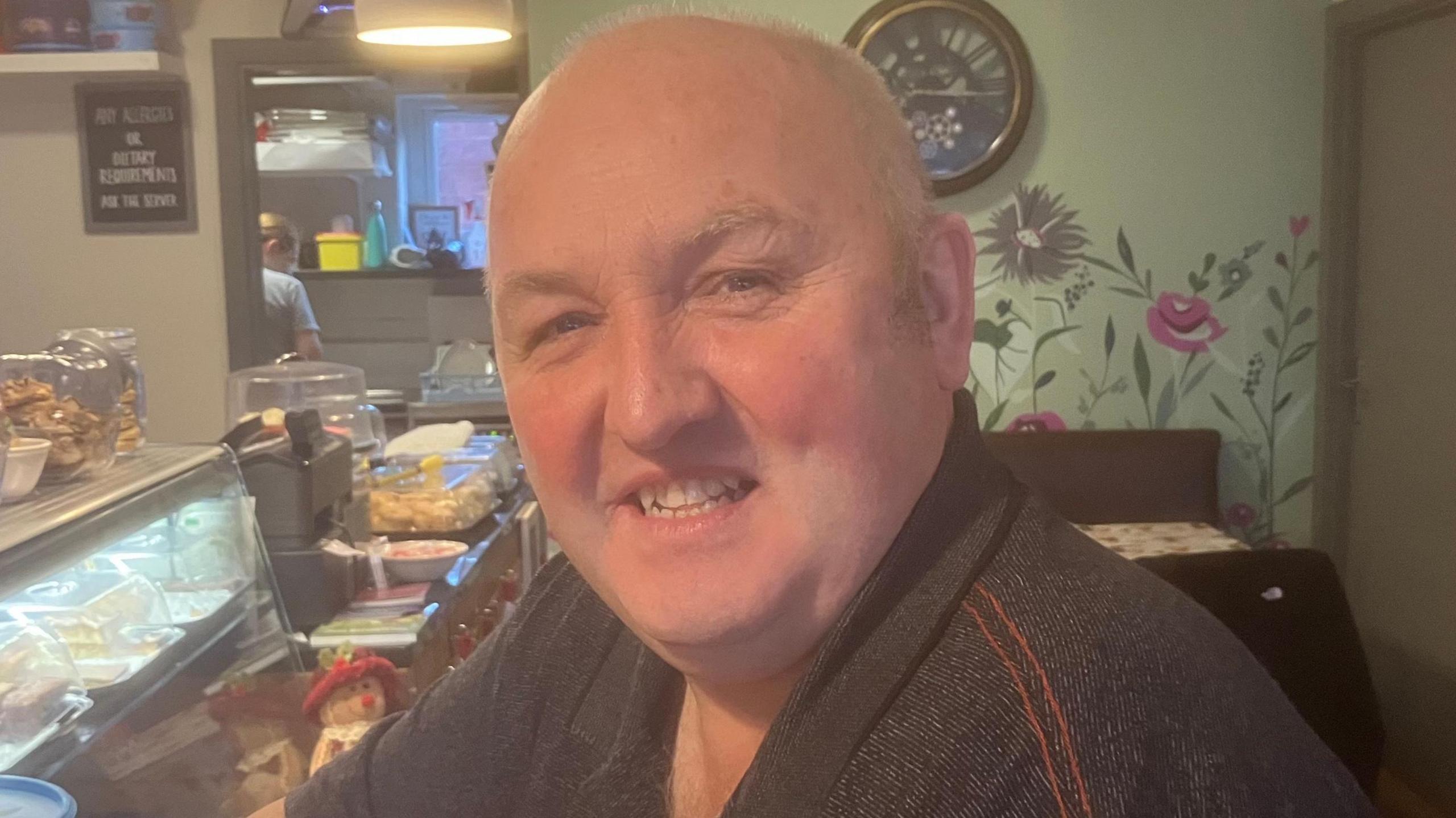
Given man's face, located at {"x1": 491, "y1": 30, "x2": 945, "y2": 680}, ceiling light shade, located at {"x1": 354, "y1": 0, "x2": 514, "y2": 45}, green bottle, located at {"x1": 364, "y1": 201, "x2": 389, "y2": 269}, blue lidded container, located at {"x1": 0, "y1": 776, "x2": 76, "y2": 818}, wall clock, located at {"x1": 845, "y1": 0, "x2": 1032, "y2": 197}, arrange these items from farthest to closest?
1. green bottle, located at {"x1": 364, "y1": 201, "x2": 389, "y2": 269}
2. wall clock, located at {"x1": 845, "y1": 0, "x2": 1032, "y2": 197}
3. ceiling light shade, located at {"x1": 354, "y1": 0, "x2": 514, "y2": 45}
4. blue lidded container, located at {"x1": 0, "y1": 776, "x2": 76, "y2": 818}
5. man's face, located at {"x1": 491, "y1": 30, "x2": 945, "y2": 680}

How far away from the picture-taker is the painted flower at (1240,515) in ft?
14.3

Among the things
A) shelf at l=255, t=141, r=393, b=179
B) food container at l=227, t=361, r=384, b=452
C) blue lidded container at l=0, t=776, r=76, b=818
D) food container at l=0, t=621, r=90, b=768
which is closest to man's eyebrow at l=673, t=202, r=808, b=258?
blue lidded container at l=0, t=776, r=76, b=818

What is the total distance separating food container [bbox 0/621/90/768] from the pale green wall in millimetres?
2946

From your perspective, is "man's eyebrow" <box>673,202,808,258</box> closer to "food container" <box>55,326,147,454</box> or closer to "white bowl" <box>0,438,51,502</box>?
"white bowl" <box>0,438,51,502</box>

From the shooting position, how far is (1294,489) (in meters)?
4.32

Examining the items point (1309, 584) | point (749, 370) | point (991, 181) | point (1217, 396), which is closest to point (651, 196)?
point (749, 370)

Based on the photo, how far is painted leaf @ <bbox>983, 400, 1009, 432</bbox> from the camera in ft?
13.9

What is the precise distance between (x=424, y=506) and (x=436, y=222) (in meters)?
3.59

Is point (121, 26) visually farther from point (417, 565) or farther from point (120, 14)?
point (417, 565)

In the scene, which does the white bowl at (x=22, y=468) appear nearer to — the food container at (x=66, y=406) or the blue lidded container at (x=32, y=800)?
the food container at (x=66, y=406)

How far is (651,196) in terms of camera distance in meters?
0.79

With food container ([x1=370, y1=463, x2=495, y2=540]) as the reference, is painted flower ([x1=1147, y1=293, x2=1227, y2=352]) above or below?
above

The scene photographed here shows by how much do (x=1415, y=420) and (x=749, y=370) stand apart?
12.0 feet

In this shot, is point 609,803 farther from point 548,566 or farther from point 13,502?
point 13,502
